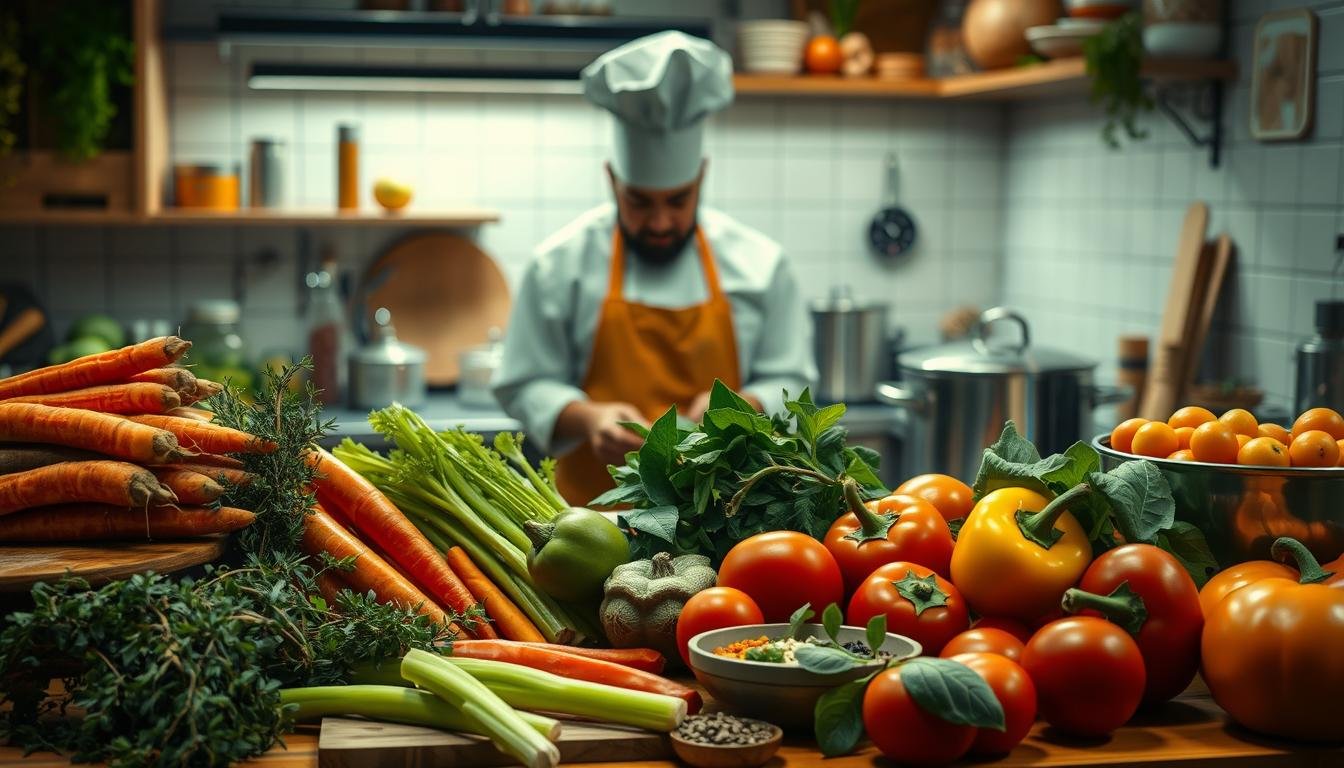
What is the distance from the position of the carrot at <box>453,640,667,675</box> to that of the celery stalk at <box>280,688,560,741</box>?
12cm

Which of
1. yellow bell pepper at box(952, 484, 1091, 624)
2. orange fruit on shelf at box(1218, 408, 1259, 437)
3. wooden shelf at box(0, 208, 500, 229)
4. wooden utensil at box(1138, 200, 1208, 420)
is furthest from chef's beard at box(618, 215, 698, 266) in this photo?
yellow bell pepper at box(952, 484, 1091, 624)

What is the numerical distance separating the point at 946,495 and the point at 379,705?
2.09 feet

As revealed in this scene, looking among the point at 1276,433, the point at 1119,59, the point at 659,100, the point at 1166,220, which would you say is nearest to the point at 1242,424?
the point at 1276,433

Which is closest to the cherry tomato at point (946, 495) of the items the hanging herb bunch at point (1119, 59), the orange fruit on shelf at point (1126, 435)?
the orange fruit on shelf at point (1126, 435)

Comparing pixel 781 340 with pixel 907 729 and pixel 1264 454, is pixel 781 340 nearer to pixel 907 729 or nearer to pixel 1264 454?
pixel 1264 454

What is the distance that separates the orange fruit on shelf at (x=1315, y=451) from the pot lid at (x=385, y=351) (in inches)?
109

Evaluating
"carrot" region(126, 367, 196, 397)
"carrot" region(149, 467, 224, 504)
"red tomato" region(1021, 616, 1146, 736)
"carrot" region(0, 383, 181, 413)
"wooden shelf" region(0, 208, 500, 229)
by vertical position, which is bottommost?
"red tomato" region(1021, 616, 1146, 736)

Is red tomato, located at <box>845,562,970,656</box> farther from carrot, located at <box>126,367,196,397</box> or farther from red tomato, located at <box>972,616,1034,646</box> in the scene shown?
carrot, located at <box>126,367,196,397</box>

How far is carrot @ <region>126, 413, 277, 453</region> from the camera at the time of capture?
1429 millimetres

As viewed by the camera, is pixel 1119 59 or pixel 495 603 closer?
pixel 495 603

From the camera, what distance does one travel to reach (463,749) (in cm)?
122

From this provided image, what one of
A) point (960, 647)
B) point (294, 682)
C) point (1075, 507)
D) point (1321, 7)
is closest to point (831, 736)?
point (960, 647)

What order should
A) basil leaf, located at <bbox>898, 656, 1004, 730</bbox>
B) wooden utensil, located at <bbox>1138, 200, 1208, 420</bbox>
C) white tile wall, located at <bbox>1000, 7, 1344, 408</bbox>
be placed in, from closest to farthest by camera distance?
basil leaf, located at <bbox>898, 656, 1004, 730</bbox> < white tile wall, located at <bbox>1000, 7, 1344, 408</bbox> < wooden utensil, located at <bbox>1138, 200, 1208, 420</bbox>

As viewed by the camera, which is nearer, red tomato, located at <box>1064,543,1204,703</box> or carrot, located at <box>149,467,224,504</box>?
red tomato, located at <box>1064,543,1204,703</box>
